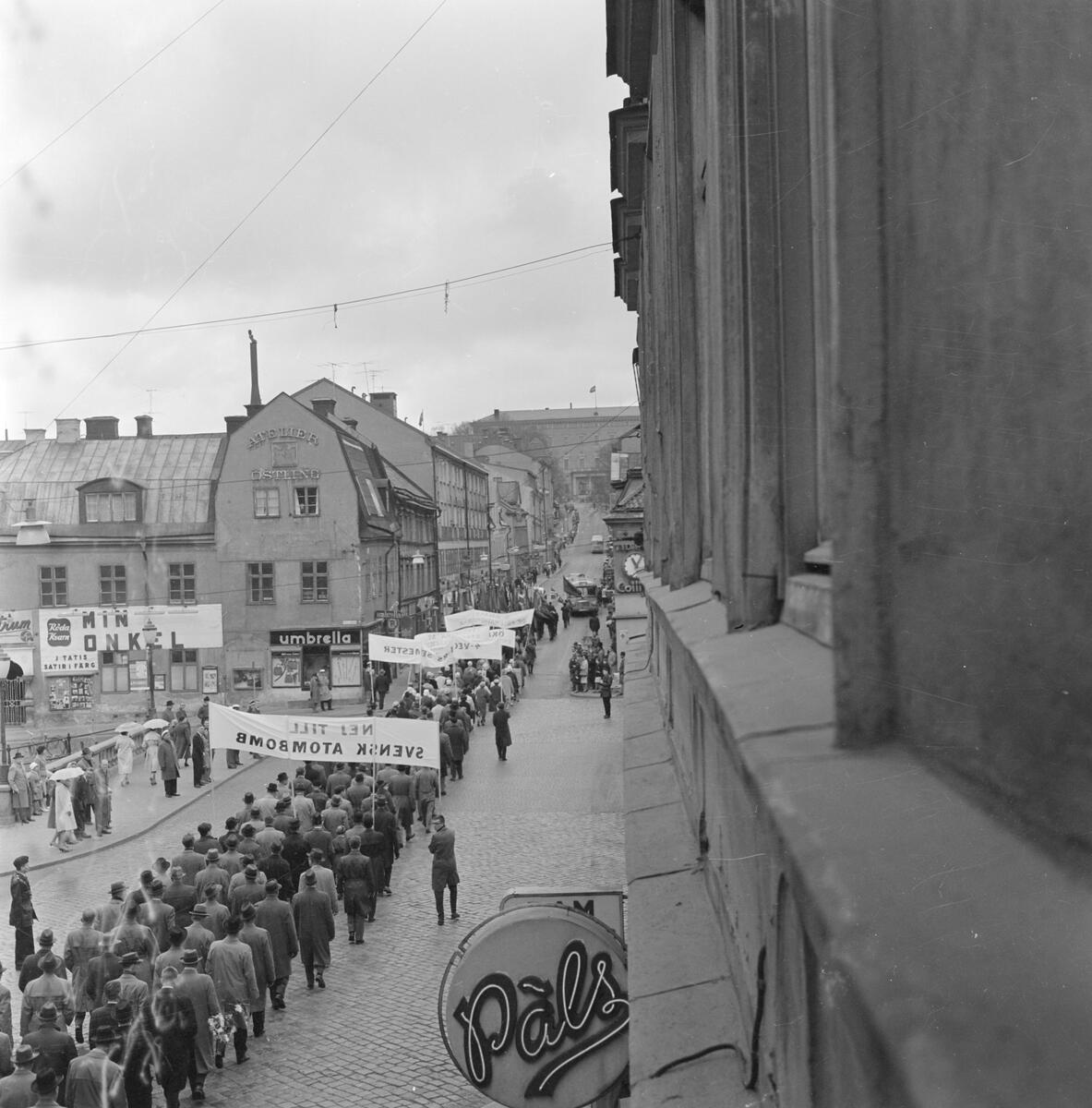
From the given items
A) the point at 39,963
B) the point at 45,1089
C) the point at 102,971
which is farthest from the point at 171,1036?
the point at 45,1089

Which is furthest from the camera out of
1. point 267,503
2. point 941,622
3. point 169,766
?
point 267,503

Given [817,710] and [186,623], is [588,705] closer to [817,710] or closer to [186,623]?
[186,623]

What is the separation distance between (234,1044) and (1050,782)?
10.3m

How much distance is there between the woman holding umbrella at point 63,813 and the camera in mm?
18016

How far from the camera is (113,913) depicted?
1080cm

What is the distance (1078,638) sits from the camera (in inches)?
42.1

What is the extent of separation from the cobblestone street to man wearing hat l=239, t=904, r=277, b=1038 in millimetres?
208

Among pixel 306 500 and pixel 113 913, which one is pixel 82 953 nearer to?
pixel 113 913

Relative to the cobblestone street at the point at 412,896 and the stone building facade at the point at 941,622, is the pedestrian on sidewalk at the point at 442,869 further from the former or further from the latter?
the stone building facade at the point at 941,622

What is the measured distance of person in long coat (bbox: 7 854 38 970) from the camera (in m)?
12.1

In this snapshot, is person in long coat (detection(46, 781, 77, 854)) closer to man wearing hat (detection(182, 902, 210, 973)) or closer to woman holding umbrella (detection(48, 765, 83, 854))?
woman holding umbrella (detection(48, 765, 83, 854))

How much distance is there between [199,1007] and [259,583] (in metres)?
30.8

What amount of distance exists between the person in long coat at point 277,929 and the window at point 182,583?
29.4m

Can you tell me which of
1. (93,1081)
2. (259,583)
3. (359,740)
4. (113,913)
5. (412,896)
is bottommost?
(412,896)
